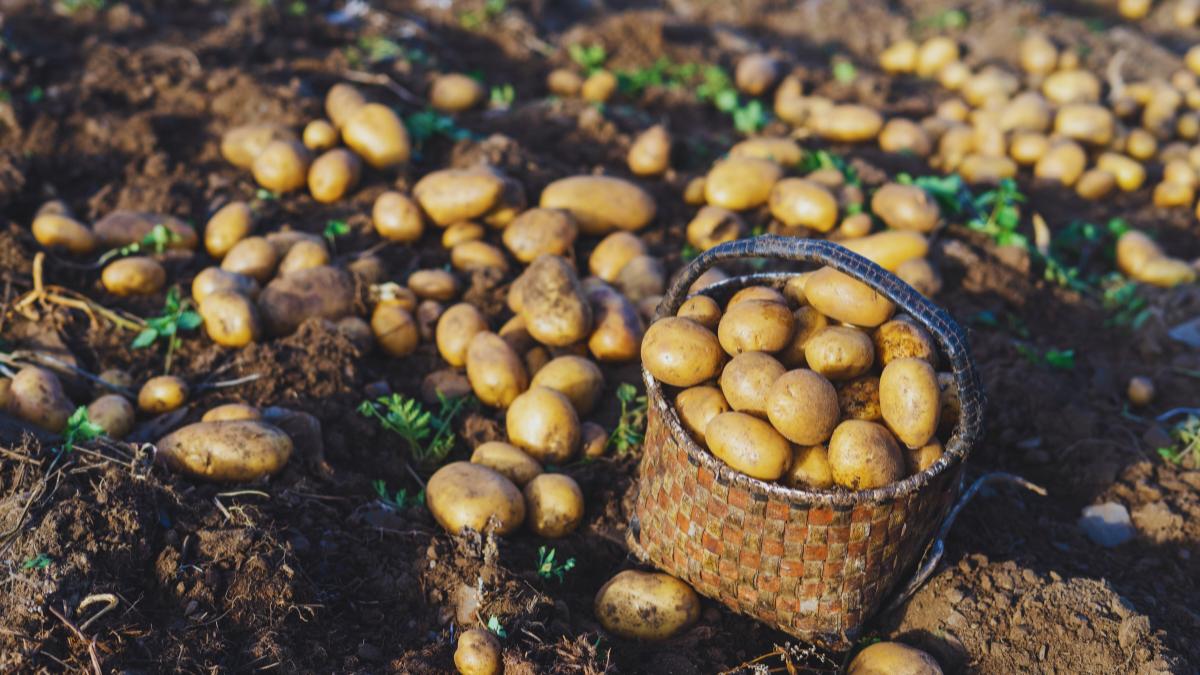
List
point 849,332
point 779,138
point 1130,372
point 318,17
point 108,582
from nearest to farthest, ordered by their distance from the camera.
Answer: point 108,582
point 849,332
point 1130,372
point 779,138
point 318,17

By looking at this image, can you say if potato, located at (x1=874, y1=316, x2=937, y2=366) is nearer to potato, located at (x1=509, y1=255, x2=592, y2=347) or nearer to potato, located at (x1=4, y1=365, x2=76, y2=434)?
potato, located at (x1=509, y1=255, x2=592, y2=347)

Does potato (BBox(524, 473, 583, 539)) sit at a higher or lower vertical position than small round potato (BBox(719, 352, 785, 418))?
lower

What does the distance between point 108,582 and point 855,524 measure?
210cm

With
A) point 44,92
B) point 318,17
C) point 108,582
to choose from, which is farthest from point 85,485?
point 318,17

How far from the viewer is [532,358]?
4.07 meters

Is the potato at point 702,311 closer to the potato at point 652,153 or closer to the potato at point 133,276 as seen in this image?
the potato at point 652,153

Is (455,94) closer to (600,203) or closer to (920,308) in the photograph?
(600,203)

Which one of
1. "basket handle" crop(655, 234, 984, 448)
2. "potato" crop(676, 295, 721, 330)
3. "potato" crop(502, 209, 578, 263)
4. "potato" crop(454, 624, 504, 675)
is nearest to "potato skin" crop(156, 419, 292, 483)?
"potato" crop(454, 624, 504, 675)

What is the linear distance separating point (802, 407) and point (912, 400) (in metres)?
0.31

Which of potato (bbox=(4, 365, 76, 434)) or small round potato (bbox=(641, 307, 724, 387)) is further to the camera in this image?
potato (bbox=(4, 365, 76, 434))

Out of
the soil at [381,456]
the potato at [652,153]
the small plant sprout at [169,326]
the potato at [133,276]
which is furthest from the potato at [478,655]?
the potato at [652,153]

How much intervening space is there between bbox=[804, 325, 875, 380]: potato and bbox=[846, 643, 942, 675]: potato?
81 cm

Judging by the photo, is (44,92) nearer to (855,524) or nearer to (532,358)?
(532,358)

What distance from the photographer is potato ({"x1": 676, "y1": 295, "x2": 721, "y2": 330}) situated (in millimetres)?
3150
